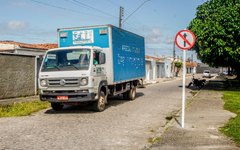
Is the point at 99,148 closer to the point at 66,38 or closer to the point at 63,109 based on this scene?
the point at 63,109

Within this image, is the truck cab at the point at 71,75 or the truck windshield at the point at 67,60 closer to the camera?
the truck cab at the point at 71,75

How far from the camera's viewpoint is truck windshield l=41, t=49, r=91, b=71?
1256 centimetres

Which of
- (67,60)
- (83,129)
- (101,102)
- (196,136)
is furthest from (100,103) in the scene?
(196,136)

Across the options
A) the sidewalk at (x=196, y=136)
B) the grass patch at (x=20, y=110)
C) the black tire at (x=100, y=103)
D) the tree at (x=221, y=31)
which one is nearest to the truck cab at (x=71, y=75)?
the black tire at (x=100, y=103)

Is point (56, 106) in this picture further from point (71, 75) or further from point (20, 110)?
point (71, 75)

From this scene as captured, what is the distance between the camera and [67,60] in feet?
42.2

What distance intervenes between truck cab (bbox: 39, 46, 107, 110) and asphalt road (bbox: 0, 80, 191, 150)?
74 centimetres

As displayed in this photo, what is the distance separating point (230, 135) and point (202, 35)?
18.1m

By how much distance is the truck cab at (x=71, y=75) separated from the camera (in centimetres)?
1227

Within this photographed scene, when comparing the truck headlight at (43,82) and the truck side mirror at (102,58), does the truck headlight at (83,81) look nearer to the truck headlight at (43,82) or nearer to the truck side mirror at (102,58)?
A: the truck side mirror at (102,58)

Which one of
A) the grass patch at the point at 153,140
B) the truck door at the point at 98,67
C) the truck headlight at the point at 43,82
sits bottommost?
the grass patch at the point at 153,140

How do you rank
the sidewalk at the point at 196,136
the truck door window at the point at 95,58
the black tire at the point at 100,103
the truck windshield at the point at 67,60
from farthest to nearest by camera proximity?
the black tire at the point at 100,103 < the truck door window at the point at 95,58 < the truck windshield at the point at 67,60 < the sidewalk at the point at 196,136

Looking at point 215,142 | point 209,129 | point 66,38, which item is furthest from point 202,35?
point 215,142

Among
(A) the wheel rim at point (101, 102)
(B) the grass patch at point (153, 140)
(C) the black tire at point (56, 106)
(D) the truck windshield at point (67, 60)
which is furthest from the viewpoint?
(C) the black tire at point (56, 106)
